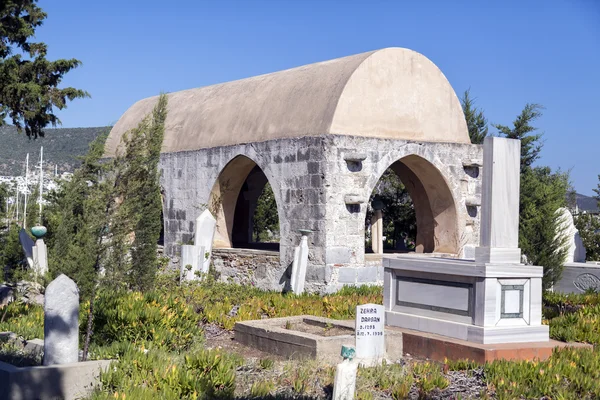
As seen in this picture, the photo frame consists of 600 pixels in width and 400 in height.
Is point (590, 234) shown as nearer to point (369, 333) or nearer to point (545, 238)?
point (545, 238)

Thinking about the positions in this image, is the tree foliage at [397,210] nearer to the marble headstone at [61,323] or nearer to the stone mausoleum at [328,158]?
the stone mausoleum at [328,158]

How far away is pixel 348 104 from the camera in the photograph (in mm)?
15391

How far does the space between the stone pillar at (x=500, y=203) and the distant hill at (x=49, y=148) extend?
175 feet

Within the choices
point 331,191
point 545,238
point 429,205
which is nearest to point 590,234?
point 429,205

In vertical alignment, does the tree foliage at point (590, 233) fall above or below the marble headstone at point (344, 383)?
above

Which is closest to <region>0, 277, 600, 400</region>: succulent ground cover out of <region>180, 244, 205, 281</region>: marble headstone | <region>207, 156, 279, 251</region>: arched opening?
<region>180, 244, 205, 281</region>: marble headstone

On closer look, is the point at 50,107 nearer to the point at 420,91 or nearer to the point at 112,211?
the point at 420,91

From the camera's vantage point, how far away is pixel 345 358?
279 inches

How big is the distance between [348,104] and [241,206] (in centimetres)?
922

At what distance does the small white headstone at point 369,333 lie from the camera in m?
8.79

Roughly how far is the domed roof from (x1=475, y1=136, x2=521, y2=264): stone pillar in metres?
5.48

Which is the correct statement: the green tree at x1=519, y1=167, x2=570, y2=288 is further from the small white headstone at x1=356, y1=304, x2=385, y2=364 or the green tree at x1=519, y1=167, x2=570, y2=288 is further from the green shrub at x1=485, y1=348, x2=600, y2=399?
the small white headstone at x1=356, y1=304, x2=385, y2=364

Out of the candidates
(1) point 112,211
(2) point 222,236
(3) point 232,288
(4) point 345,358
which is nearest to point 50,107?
(2) point 222,236

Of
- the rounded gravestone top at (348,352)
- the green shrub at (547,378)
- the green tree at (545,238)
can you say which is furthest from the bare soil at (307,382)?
the green tree at (545,238)
